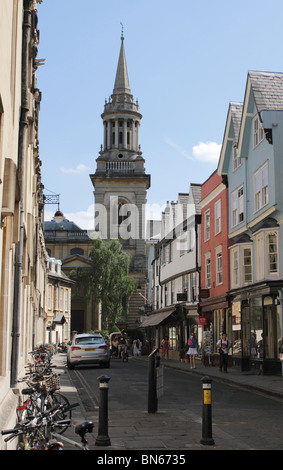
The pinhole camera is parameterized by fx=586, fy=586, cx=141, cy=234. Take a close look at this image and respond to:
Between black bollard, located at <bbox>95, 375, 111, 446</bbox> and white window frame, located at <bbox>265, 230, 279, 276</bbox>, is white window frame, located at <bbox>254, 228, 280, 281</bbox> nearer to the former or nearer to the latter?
white window frame, located at <bbox>265, 230, 279, 276</bbox>

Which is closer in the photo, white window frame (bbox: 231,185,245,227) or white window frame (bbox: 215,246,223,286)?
white window frame (bbox: 231,185,245,227)

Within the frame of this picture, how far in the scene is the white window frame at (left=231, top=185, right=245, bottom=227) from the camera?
28438 mm

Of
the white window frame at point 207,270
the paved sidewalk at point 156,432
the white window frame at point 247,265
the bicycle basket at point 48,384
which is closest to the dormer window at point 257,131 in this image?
the white window frame at point 247,265

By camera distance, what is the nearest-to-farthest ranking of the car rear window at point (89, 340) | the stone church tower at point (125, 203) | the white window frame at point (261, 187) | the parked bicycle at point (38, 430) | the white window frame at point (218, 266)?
1. the parked bicycle at point (38, 430)
2. the white window frame at point (261, 187)
3. the car rear window at point (89, 340)
4. the white window frame at point (218, 266)
5. the stone church tower at point (125, 203)

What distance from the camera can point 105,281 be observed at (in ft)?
218

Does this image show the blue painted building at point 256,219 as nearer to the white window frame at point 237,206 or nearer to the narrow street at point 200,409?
A: the white window frame at point 237,206

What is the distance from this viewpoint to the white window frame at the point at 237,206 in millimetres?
28438

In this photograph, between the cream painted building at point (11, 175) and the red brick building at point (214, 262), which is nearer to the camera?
the cream painted building at point (11, 175)

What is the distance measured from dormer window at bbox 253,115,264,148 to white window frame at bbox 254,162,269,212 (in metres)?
1.38

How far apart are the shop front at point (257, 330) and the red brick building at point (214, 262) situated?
1.92 m

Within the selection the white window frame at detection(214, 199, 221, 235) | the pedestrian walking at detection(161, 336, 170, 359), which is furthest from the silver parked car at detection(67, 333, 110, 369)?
the pedestrian walking at detection(161, 336, 170, 359)

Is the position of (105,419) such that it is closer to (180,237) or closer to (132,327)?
(180,237)

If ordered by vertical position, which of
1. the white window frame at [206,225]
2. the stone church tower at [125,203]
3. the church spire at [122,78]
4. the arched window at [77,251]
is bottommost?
the white window frame at [206,225]

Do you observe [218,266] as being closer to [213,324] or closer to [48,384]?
[213,324]
